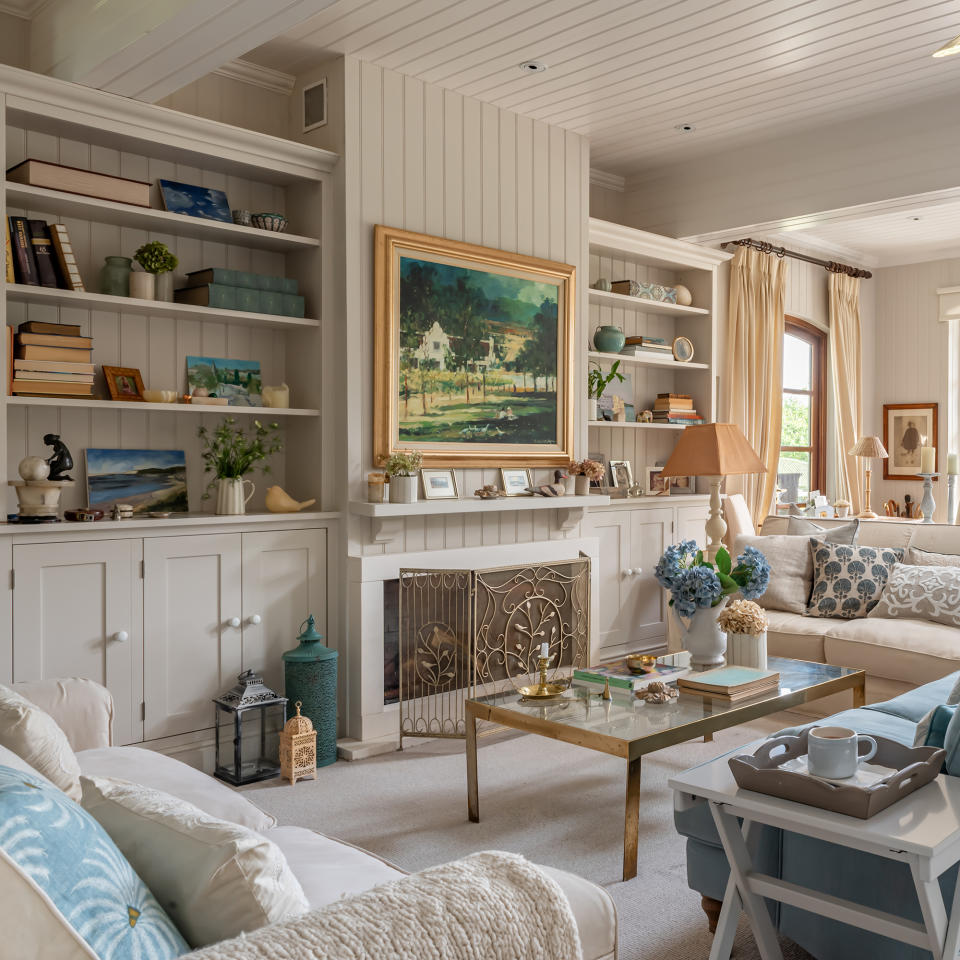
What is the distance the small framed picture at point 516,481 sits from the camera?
4.71 m

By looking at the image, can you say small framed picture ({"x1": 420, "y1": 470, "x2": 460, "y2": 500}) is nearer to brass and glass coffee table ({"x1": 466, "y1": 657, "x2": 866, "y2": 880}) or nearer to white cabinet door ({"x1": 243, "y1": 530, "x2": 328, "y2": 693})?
white cabinet door ({"x1": 243, "y1": 530, "x2": 328, "y2": 693})

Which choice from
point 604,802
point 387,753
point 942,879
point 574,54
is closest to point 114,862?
point 942,879

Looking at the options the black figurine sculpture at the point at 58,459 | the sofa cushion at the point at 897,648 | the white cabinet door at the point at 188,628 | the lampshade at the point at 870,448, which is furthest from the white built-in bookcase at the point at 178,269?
the lampshade at the point at 870,448

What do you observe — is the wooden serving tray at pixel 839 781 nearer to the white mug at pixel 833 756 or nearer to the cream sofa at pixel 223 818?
the white mug at pixel 833 756

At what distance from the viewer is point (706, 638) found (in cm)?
352

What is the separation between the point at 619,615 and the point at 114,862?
451 cm

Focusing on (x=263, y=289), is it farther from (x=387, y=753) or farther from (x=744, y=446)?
(x=744, y=446)

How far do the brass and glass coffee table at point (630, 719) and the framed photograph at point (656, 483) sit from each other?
256cm

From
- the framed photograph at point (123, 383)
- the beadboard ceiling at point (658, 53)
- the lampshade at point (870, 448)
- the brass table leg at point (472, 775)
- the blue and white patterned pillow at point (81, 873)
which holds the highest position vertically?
the beadboard ceiling at point (658, 53)

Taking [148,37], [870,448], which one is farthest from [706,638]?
[870,448]

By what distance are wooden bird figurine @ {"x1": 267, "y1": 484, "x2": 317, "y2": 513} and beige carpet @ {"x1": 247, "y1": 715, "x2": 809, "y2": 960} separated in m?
1.11

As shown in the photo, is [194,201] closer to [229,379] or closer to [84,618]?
[229,379]

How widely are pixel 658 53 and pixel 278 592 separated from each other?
113 inches

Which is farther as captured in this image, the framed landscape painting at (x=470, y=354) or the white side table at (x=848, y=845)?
the framed landscape painting at (x=470, y=354)
